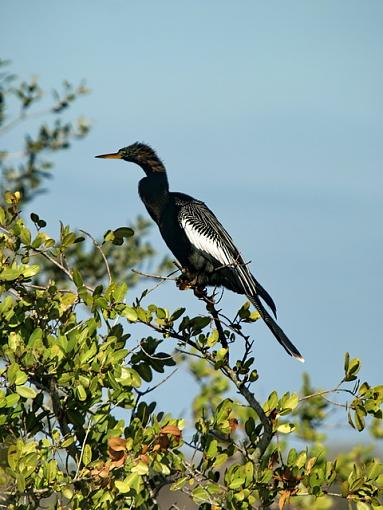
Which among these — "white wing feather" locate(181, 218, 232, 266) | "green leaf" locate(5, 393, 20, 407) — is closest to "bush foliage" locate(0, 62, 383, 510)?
"green leaf" locate(5, 393, 20, 407)

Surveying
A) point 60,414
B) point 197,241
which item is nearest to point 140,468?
point 60,414

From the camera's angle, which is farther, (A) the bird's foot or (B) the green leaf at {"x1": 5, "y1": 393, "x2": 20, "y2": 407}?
(A) the bird's foot

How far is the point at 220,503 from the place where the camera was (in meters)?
4.14

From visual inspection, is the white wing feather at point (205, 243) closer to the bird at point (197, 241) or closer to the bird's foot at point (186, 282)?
the bird at point (197, 241)

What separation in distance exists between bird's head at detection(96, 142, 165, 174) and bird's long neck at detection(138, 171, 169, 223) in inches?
4.6

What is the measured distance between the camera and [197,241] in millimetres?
6348

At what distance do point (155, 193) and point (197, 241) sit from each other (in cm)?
59

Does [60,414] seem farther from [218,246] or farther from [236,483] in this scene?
[218,246]

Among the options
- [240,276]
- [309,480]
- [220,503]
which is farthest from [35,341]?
[240,276]

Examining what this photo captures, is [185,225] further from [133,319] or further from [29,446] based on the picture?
[29,446]

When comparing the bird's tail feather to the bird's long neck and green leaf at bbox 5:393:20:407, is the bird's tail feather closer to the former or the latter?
the bird's long neck

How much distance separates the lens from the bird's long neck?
6598 millimetres

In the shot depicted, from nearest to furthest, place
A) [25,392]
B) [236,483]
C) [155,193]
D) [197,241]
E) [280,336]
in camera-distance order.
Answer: [25,392] → [236,483] → [280,336] → [197,241] → [155,193]

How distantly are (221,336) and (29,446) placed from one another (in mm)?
1530
